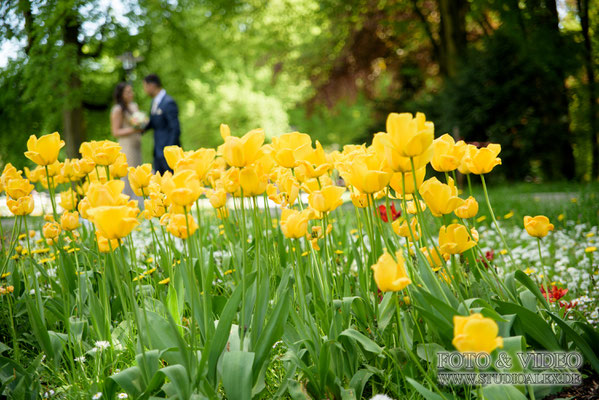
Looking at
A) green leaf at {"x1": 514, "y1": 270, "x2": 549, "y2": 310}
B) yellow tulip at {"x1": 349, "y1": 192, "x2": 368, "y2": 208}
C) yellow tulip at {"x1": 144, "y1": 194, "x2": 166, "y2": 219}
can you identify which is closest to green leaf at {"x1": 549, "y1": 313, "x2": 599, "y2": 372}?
green leaf at {"x1": 514, "y1": 270, "x2": 549, "y2": 310}

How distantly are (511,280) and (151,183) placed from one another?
1422mm

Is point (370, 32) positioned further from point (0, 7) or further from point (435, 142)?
point (435, 142)

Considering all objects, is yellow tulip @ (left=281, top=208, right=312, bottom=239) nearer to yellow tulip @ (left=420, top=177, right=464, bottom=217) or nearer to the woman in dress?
yellow tulip @ (left=420, top=177, right=464, bottom=217)

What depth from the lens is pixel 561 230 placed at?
14.4 feet

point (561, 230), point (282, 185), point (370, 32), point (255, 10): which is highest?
point (255, 10)

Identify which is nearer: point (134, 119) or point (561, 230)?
point (561, 230)

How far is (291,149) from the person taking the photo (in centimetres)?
176

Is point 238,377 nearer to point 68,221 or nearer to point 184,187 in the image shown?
point 184,187

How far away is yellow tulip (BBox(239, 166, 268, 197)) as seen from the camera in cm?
157

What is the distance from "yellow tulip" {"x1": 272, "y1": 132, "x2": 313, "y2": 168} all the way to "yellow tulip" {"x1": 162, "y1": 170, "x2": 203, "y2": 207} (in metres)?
0.43

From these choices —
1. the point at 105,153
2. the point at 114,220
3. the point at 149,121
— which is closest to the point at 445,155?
the point at 114,220

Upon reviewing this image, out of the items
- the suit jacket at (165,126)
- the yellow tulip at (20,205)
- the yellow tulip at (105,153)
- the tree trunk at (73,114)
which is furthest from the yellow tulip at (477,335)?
the tree trunk at (73,114)

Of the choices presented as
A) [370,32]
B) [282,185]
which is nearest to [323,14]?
[370,32]

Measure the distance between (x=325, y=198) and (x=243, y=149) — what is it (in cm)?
29
